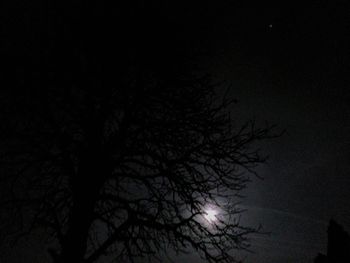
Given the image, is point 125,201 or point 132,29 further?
point 132,29

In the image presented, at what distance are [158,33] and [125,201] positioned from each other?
13.0 ft

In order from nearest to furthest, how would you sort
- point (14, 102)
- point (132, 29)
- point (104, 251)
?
1. point (104, 251)
2. point (14, 102)
3. point (132, 29)

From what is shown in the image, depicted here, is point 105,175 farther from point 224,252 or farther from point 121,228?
point 224,252

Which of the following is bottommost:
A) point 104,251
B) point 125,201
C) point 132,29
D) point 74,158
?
point 104,251

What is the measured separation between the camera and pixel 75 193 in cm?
762

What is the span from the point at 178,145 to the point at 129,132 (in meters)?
1.07

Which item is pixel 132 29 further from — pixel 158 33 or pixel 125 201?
pixel 125 201

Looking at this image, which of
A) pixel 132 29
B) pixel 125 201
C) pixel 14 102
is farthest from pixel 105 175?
pixel 132 29

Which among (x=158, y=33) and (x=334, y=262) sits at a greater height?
(x=158, y=33)

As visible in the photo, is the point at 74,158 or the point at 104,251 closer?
the point at 104,251

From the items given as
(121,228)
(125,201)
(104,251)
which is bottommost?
(104,251)

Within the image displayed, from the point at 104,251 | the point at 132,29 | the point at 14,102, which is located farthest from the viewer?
the point at 132,29

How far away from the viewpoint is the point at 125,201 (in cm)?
779

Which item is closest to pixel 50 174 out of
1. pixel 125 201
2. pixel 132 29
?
pixel 125 201
